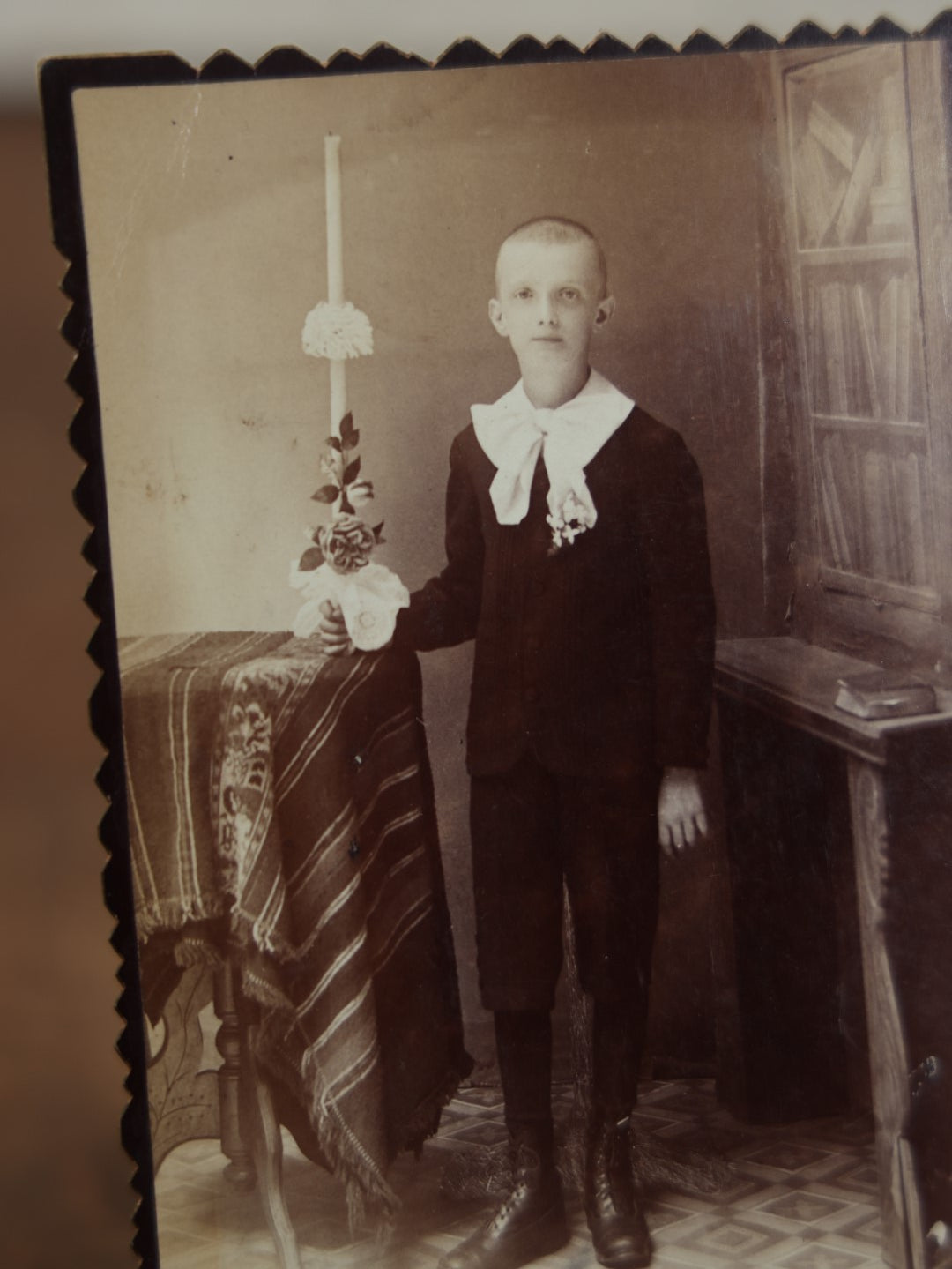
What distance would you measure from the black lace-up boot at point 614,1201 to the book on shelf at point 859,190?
95cm

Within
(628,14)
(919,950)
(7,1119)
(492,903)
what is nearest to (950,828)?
(919,950)

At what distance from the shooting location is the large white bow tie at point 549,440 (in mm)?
1331

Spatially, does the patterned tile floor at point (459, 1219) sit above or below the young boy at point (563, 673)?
below

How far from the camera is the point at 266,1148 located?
4.52ft

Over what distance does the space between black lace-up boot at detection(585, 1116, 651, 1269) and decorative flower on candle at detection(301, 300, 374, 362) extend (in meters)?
0.84

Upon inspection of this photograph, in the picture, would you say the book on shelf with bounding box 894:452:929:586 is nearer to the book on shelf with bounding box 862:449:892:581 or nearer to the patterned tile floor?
the book on shelf with bounding box 862:449:892:581

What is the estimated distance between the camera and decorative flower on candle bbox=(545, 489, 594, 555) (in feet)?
4.36

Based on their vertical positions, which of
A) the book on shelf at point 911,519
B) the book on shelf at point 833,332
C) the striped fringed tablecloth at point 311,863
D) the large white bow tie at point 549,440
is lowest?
the striped fringed tablecloth at point 311,863

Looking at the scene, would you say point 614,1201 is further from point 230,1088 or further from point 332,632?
point 332,632

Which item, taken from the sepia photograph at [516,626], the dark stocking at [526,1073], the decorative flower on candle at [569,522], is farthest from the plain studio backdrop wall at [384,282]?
the dark stocking at [526,1073]

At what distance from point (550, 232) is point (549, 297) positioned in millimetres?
65

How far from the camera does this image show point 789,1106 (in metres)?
1.43

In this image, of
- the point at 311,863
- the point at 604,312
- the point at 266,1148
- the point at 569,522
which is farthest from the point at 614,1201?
the point at 604,312

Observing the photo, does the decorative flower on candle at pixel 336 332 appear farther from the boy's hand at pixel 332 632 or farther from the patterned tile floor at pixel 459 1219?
the patterned tile floor at pixel 459 1219
